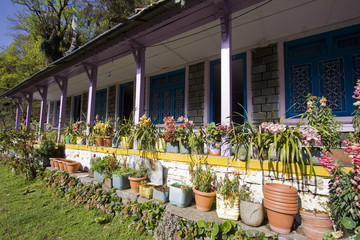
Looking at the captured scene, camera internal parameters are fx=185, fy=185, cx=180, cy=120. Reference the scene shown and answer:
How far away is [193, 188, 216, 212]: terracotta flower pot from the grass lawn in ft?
2.48

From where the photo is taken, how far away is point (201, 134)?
277cm

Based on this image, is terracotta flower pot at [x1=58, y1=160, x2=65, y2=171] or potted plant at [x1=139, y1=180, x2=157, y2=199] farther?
terracotta flower pot at [x1=58, y1=160, x2=65, y2=171]

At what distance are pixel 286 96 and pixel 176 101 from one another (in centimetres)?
303

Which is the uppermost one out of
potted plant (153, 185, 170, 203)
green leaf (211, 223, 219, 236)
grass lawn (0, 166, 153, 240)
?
potted plant (153, 185, 170, 203)

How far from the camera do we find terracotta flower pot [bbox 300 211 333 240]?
68.9 inches

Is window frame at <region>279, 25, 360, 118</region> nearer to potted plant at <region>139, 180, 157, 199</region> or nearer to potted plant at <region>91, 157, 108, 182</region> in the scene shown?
potted plant at <region>139, 180, 157, 199</region>

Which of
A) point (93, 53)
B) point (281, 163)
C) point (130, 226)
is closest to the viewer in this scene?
point (281, 163)

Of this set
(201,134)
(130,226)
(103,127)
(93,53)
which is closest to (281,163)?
(201,134)

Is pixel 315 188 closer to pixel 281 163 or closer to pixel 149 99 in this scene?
pixel 281 163

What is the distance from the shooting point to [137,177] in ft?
10.1

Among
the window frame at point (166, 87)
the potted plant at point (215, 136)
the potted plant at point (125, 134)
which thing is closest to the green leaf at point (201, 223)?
the potted plant at point (215, 136)

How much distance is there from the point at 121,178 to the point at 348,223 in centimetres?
291

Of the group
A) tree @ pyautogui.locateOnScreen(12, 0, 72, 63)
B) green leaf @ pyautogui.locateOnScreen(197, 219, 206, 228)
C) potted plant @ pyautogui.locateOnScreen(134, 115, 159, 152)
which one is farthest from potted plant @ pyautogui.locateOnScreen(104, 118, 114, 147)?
tree @ pyautogui.locateOnScreen(12, 0, 72, 63)

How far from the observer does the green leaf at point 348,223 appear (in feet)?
5.07
